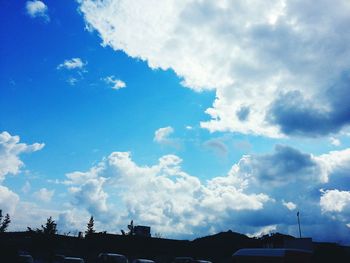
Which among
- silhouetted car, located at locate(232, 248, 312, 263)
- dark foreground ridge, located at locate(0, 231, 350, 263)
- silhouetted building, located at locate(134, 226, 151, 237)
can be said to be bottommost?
silhouetted car, located at locate(232, 248, 312, 263)

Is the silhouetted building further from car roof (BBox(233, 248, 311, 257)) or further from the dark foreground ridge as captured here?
car roof (BBox(233, 248, 311, 257))

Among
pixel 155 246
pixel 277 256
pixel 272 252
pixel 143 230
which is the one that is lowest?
pixel 277 256

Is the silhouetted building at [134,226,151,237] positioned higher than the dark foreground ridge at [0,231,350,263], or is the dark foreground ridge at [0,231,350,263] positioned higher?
the silhouetted building at [134,226,151,237]

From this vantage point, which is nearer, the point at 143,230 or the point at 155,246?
the point at 155,246

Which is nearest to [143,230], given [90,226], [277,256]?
[90,226]

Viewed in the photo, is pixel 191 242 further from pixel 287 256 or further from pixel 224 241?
pixel 287 256

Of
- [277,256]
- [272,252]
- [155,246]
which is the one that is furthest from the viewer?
[155,246]

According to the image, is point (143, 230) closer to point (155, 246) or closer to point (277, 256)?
point (155, 246)

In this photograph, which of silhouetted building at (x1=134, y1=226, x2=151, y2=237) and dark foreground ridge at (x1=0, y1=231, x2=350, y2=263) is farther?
silhouetted building at (x1=134, y1=226, x2=151, y2=237)

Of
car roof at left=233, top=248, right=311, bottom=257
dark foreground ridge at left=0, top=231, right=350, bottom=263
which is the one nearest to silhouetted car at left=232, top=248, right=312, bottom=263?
car roof at left=233, top=248, right=311, bottom=257

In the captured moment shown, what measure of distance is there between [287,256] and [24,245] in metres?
52.9

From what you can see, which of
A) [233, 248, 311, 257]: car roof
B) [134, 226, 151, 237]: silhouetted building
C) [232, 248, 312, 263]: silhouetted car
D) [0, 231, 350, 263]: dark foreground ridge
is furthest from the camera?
[134, 226, 151, 237]: silhouetted building

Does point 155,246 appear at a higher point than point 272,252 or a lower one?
higher

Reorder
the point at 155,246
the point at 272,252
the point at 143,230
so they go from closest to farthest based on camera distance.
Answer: the point at 272,252
the point at 155,246
the point at 143,230
